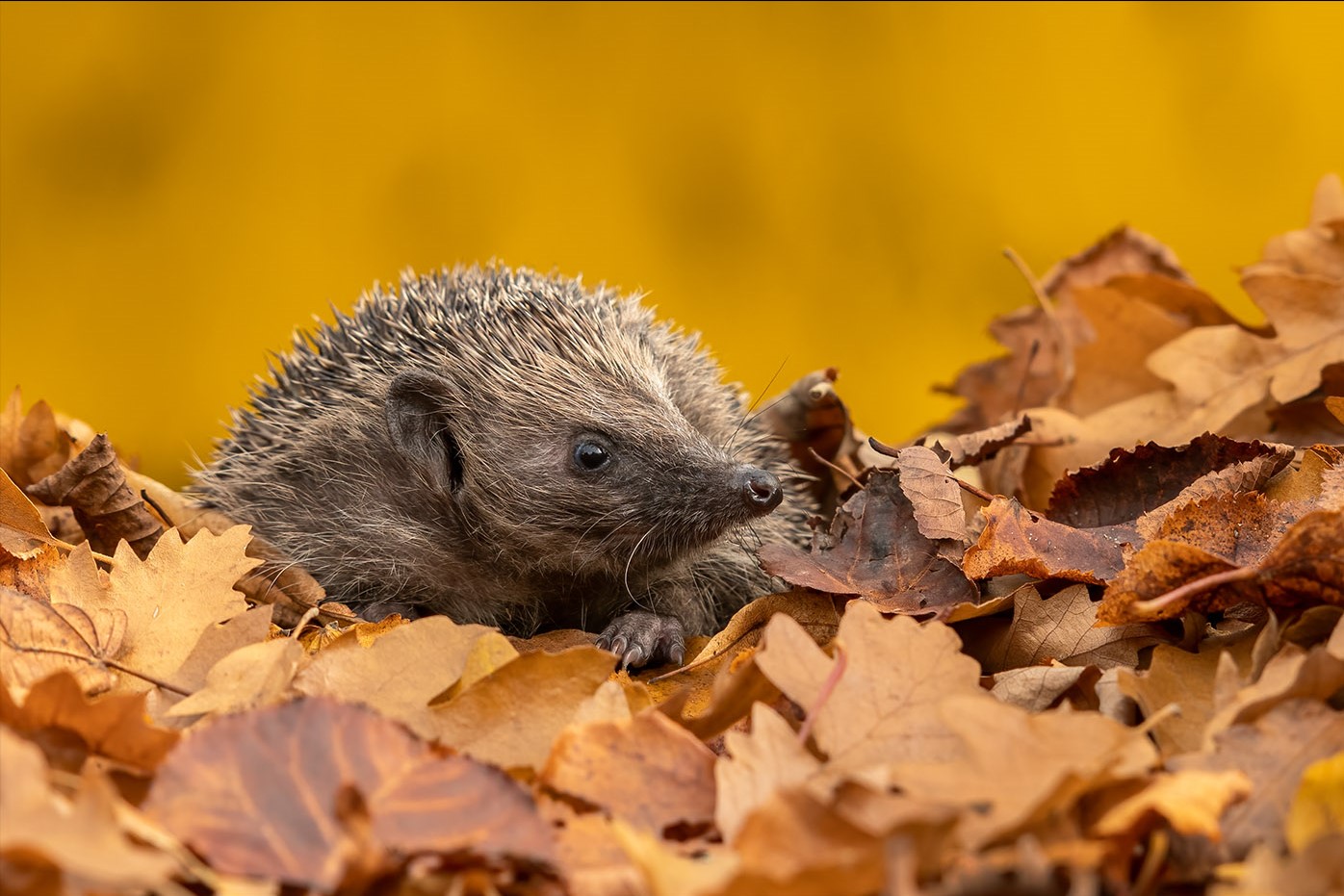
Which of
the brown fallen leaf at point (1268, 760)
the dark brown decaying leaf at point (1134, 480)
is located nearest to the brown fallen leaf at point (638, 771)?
the brown fallen leaf at point (1268, 760)

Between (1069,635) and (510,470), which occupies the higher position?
(510,470)

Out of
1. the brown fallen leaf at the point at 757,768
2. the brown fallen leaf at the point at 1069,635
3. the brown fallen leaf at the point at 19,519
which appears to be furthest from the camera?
the brown fallen leaf at the point at 19,519

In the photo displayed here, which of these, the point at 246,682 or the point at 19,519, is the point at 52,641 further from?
the point at 19,519

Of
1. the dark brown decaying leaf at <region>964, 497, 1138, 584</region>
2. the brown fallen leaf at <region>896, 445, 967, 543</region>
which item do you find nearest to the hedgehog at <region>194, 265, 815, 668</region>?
the brown fallen leaf at <region>896, 445, 967, 543</region>

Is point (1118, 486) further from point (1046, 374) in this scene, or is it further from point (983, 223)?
point (983, 223)

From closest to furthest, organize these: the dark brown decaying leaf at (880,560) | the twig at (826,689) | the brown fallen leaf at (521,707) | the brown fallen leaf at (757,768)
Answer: the brown fallen leaf at (757,768)
the twig at (826,689)
the brown fallen leaf at (521,707)
the dark brown decaying leaf at (880,560)

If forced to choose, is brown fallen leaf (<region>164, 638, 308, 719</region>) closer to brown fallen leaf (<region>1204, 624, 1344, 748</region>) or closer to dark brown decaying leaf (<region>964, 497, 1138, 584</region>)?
dark brown decaying leaf (<region>964, 497, 1138, 584</region>)

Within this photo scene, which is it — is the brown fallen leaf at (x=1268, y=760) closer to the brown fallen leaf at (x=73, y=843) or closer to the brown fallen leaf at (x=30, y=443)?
the brown fallen leaf at (x=73, y=843)

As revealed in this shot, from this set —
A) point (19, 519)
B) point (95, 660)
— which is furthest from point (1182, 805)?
point (19, 519)
